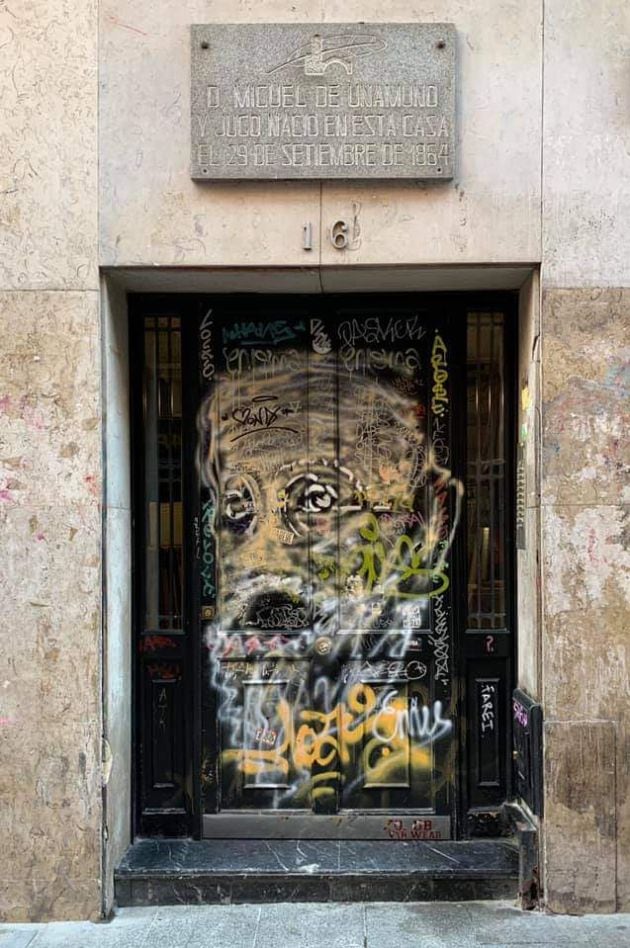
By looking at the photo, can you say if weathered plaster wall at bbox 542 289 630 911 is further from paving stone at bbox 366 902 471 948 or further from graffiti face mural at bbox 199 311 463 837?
graffiti face mural at bbox 199 311 463 837

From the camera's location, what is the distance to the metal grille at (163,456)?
18.8 feet

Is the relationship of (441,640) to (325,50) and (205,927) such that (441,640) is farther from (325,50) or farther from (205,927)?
(325,50)

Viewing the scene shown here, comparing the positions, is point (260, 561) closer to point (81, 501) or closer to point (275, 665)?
point (275, 665)

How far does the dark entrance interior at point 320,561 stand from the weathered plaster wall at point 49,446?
2.00 ft

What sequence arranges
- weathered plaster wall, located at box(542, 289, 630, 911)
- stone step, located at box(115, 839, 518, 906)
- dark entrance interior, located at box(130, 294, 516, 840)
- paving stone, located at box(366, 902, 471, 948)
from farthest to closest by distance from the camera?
dark entrance interior, located at box(130, 294, 516, 840) < stone step, located at box(115, 839, 518, 906) < weathered plaster wall, located at box(542, 289, 630, 911) < paving stone, located at box(366, 902, 471, 948)

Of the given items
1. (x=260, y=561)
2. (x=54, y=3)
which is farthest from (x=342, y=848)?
(x=54, y=3)

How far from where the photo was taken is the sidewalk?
186 inches

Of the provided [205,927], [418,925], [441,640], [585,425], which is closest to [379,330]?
[585,425]

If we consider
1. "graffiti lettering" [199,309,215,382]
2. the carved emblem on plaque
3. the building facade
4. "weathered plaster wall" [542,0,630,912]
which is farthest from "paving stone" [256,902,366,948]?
the carved emblem on plaque

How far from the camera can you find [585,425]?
16.7ft

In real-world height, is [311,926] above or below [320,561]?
below

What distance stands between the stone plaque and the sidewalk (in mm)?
3932

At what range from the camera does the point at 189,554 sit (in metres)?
5.69

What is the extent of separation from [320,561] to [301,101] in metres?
2.61
